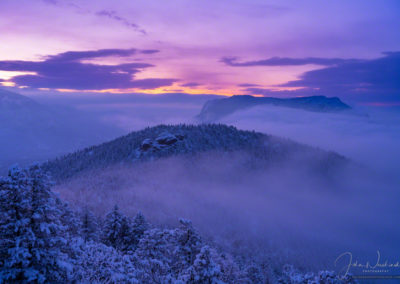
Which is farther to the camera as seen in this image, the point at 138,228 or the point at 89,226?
the point at 89,226

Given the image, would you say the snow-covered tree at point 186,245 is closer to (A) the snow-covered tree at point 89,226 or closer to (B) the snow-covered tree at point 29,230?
(B) the snow-covered tree at point 29,230

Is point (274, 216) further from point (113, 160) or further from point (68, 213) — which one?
point (68, 213)

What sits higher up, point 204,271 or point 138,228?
point 204,271

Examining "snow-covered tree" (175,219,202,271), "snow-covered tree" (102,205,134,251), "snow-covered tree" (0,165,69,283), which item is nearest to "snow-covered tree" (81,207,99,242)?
"snow-covered tree" (102,205,134,251)

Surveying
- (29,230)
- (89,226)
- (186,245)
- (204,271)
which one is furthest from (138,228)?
(29,230)

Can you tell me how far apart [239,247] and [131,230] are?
70.4m

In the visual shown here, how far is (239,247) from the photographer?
101438mm

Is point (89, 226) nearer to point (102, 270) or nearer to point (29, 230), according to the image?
point (102, 270)

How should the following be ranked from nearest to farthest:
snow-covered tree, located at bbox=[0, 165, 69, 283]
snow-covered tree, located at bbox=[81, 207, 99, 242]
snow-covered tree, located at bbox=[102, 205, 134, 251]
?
snow-covered tree, located at bbox=[0, 165, 69, 283] < snow-covered tree, located at bbox=[102, 205, 134, 251] < snow-covered tree, located at bbox=[81, 207, 99, 242]

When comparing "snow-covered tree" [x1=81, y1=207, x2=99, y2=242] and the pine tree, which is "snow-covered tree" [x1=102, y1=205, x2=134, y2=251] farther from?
"snow-covered tree" [x1=81, y1=207, x2=99, y2=242]

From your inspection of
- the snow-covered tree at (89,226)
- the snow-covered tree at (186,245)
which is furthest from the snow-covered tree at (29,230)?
the snow-covered tree at (89,226)

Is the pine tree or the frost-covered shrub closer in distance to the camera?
the frost-covered shrub

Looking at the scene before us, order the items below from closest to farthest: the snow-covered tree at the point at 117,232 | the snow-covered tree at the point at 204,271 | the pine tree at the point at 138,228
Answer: the snow-covered tree at the point at 204,271 < the snow-covered tree at the point at 117,232 < the pine tree at the point at 138,228

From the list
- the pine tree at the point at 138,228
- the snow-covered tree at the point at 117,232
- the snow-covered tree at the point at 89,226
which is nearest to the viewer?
the snow-covered tree at the point at 117,232
